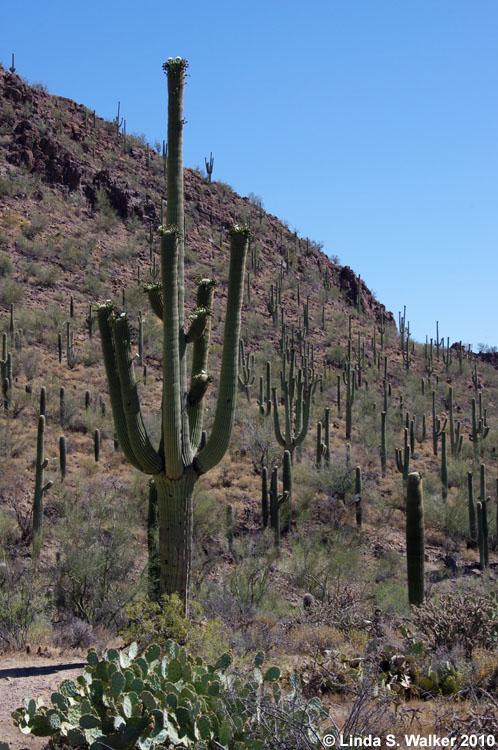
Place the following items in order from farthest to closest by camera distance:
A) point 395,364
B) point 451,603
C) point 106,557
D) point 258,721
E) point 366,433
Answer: point 395,364 < point 366,433 < point 106,557 < point 451,603 < point 258,721

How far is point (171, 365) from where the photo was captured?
30.2ft

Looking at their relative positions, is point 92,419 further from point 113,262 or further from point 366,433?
point 113,262

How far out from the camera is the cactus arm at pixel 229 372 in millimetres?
9492

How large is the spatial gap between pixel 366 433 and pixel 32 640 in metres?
22.1

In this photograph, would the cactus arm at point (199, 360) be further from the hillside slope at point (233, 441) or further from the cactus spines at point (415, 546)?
the cactus spines at point (415, 546)

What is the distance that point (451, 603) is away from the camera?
848 centimetres

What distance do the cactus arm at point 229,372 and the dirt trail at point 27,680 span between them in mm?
3044

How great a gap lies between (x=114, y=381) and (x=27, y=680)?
13.4 ft

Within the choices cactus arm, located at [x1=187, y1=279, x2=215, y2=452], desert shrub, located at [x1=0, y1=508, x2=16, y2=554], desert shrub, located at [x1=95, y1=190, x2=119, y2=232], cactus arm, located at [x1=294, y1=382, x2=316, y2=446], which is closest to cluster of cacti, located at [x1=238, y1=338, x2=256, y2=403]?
cactus arm, located at [x1=294, y1=382, x2=316, y2=446]

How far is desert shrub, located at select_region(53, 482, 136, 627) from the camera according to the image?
1127 centimetres

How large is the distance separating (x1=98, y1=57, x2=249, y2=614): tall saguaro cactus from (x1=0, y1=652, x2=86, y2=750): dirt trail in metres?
1.71

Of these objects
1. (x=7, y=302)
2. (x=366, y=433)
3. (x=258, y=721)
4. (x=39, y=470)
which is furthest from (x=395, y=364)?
(x=258, y=721)

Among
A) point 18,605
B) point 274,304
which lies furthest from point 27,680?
point 274,304

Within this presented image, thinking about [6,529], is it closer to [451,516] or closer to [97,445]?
[97,445]
